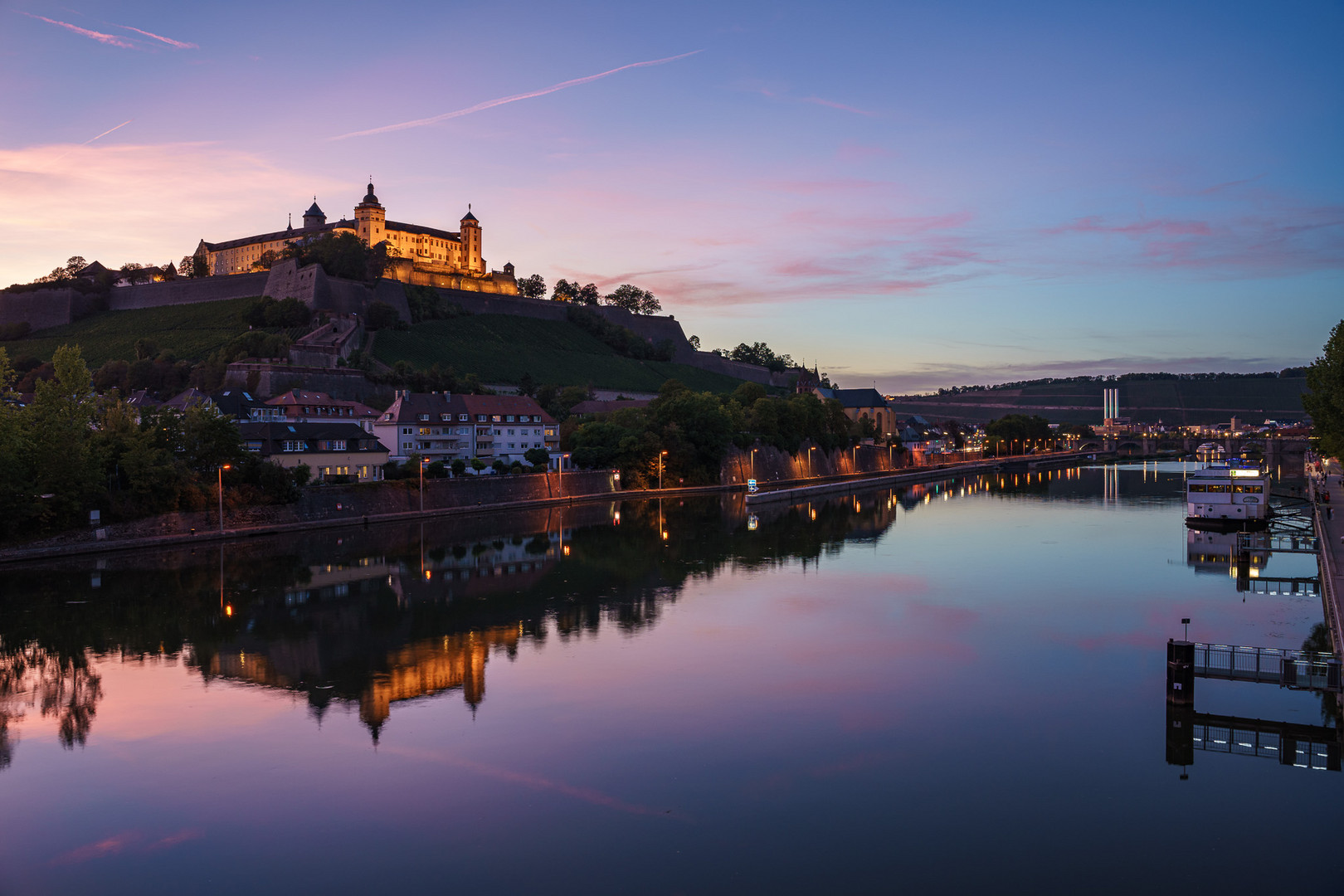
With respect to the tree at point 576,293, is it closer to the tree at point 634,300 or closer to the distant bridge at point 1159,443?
the tree at point 634,300

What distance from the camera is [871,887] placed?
7953 mm

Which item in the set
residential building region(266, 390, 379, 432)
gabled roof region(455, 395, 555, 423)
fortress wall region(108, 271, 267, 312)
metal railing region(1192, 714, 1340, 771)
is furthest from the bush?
metal railing region(1192, 714, 1340, 771)

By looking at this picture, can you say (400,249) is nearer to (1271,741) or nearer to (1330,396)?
(1330,396)

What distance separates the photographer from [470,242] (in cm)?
9644

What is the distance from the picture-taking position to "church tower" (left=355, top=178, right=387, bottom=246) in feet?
289

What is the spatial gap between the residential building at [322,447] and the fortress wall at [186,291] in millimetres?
39643

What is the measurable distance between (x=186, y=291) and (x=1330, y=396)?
7494 centimetres

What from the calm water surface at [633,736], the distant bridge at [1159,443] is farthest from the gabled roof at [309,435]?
the distant bridge at [1159,443]

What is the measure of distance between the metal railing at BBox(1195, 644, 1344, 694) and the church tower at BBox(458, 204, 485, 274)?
3491 inches

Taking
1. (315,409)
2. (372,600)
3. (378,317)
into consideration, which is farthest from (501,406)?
(372,600)

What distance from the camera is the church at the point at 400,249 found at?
84.9m

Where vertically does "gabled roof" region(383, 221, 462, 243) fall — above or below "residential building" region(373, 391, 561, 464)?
above

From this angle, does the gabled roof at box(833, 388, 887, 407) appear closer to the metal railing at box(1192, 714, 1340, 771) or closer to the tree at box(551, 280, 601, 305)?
the tree at box(551, 280, 601, 305)

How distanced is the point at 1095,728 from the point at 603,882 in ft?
22.7
